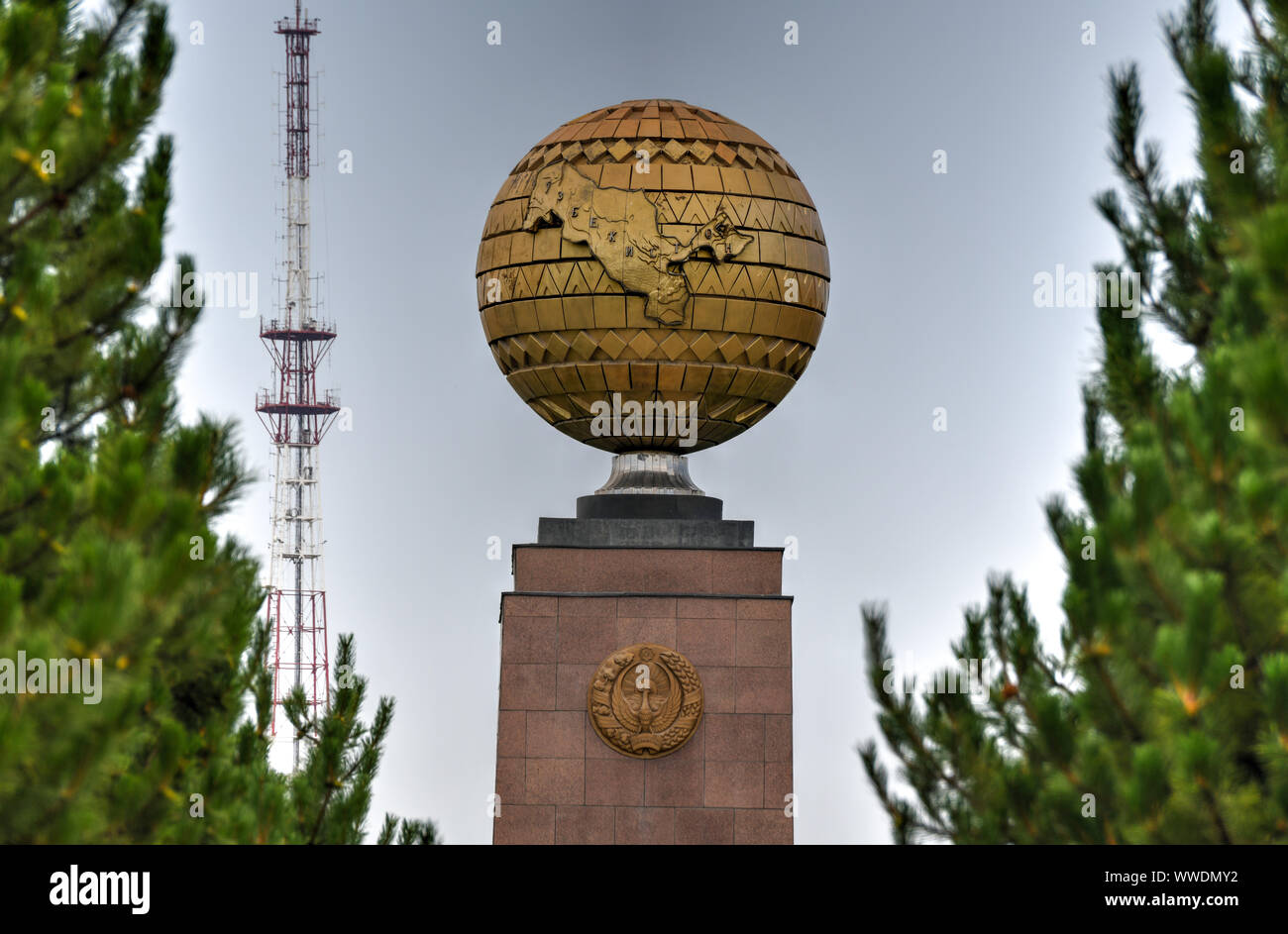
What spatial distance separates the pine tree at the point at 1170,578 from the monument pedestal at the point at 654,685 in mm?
5797

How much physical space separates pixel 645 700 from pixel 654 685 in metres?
0.14

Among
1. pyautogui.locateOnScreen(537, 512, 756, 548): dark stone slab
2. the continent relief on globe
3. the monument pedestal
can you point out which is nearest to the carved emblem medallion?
the monument pedestal

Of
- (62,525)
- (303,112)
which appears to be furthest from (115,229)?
(303,112)

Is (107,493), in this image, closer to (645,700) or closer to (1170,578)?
(1170,578)

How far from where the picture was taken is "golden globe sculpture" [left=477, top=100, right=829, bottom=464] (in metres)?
16.4

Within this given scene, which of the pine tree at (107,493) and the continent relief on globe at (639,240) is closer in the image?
the pine tree at (107,493)

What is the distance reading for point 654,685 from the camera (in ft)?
54.6

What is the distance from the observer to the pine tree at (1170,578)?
8.18 metres

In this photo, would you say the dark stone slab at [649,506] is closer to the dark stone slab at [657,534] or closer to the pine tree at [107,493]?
the dark stone slab at [657,534]

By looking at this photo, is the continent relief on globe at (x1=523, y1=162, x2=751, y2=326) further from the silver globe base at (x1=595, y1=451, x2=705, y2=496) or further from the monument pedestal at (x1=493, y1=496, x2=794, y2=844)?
the monument pedestal at (x1=493, y1=496, x2=794, y2=844)

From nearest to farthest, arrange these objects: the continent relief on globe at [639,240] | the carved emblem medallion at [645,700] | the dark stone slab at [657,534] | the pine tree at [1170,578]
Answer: the pine tree at [1170,578] → the continent relief on globe at [639,240] → the carved emblem medallion at [645,700] → the dark stone slab at [657,534]

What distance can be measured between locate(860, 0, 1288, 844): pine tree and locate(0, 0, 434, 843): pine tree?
3348mm

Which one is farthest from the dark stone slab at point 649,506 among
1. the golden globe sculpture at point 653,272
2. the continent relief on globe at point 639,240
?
the continent relief on globe at point 639,240
